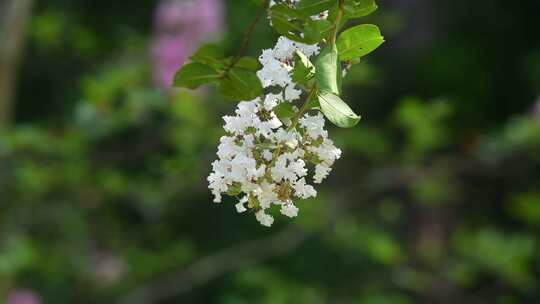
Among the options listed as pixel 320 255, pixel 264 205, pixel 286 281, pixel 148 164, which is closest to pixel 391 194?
pixel 320 255

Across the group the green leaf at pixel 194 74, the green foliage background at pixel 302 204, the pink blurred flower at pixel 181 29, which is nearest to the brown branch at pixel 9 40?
the green foliage background at pixel 302 204

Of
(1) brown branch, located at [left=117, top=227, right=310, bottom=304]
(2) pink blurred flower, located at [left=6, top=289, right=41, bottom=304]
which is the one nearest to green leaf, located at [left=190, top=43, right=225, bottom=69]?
(1) brown branch, located at [left=117, top=227, right=310, bottom=304]

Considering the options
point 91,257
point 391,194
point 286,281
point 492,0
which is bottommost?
point 286,281

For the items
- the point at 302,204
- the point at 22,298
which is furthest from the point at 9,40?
the point at 22,298

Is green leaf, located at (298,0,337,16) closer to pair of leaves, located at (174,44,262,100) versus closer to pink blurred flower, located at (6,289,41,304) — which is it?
pair of leaves, located at (174,44,262,100)

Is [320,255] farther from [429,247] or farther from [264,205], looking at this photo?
[264,205]

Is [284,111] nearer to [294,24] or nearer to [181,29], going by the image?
[294,24]
